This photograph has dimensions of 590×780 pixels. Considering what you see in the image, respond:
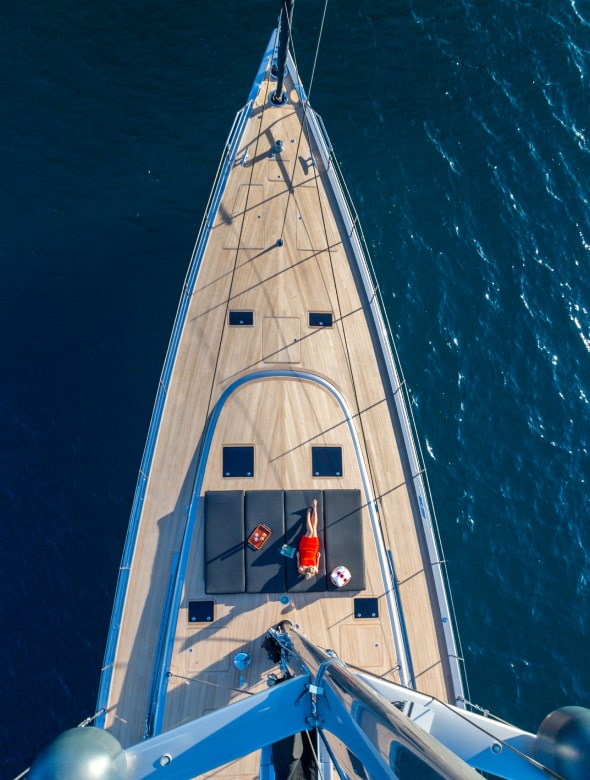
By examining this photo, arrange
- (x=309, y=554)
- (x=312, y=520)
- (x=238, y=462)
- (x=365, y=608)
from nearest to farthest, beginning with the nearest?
(x=309, y=554)
(x=312, y=520)
(x=365, y=608)
(x=238, y=462)

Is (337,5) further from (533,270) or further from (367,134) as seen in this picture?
(533,270)

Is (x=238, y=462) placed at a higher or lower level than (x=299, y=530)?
higher

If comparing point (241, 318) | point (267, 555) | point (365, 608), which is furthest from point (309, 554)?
point (241, 318)

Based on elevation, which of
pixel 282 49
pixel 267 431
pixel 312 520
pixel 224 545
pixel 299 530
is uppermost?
pixel 282 49

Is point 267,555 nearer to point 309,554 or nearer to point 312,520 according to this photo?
point 309,554

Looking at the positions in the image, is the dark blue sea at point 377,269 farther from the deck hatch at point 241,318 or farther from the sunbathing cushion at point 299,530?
the sunbathing cushion at point 299,530
